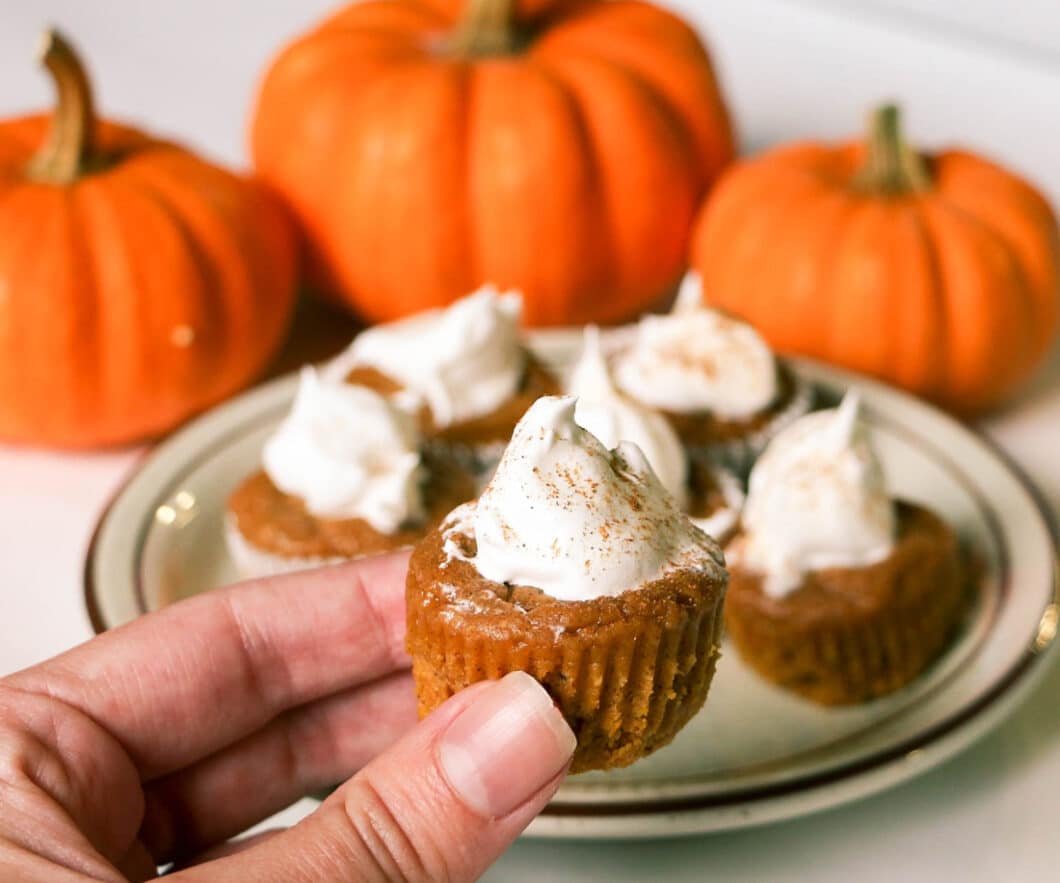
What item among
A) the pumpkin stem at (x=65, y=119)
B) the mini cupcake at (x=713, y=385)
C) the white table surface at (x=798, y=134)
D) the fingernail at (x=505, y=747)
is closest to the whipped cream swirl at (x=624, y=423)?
the mini cupcake at (x=713, y=385)

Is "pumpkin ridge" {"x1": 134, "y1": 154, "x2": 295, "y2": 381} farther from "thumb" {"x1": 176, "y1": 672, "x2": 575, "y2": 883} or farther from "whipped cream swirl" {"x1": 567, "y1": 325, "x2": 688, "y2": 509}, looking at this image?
"thumb" {"x1": 176, "y1": 672, "x2": 575, "y2": 883}

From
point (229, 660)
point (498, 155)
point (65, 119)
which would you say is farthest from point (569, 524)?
point (65, 119)

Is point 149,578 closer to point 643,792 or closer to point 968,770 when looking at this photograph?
point 643,792

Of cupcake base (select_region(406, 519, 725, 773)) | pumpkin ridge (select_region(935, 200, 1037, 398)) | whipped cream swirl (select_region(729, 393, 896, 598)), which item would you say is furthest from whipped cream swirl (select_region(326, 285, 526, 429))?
cupcake base (select_region(406, 519, 725, 773))

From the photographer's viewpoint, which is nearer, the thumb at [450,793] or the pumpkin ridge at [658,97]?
the thumb at [450,793]

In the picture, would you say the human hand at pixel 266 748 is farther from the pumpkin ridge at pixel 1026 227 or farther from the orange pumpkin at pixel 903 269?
the pumpkin ridge at pixel 1026 227

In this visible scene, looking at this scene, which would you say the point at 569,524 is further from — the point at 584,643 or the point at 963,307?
the point at 963,307

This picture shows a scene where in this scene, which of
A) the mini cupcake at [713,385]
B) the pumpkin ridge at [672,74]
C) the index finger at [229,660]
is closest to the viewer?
the index finger at [229,660]
